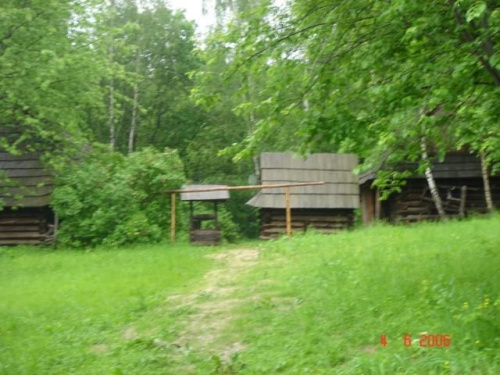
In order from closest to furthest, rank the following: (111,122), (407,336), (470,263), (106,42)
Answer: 1. (407,336)
2. (470,263)
3. (106,42)
4. (111,122)

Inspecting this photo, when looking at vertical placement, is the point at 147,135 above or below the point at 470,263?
above

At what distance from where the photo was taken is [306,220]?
2036cm

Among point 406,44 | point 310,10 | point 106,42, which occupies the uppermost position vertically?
point 106,42

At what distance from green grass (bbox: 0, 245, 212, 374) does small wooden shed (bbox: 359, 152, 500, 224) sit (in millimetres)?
7854

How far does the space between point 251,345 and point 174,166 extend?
12972 mm

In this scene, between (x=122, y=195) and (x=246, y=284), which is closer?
(x=246, y=284)

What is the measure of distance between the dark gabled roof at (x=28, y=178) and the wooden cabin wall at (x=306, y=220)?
→ 6.80m

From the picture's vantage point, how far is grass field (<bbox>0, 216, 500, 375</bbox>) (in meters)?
6.04

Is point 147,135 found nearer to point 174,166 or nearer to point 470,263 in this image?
point 174,166

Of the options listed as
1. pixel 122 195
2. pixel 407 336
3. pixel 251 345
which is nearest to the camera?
pixel 407 336

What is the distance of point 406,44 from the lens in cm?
751

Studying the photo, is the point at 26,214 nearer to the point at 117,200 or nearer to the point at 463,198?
the point at 117,200

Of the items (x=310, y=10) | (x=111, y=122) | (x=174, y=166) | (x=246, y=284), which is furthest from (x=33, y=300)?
(x=111, y=122)

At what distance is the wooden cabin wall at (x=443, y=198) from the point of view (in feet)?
65.3
